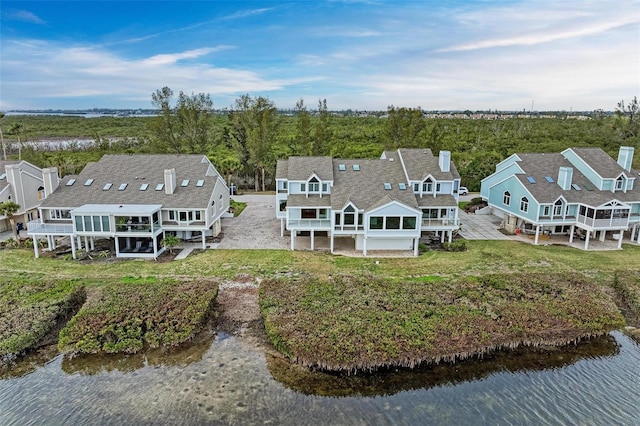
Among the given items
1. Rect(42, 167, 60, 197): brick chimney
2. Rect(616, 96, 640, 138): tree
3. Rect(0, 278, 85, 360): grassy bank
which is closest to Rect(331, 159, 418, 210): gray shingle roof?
Rect(0, 278, 85, 360): grassy bank

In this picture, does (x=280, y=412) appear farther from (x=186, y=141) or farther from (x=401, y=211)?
(x=186, y=141)

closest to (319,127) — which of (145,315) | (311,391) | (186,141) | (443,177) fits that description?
(186,141)

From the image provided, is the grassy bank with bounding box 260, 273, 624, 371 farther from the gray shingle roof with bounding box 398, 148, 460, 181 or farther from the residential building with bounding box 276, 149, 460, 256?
the gray shingle roof with bounding box 398, 148, 460, 181

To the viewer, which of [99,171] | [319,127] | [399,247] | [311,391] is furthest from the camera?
[319,127]

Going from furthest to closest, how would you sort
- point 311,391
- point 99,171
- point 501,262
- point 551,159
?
point 551,159, point 99,171, point 501,262, point 311,391

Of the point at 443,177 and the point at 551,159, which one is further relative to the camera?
the point at 551,159
